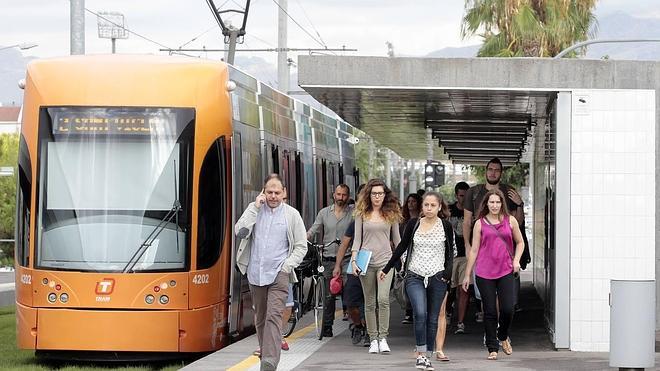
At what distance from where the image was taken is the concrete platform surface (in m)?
12.6

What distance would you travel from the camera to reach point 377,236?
1371 centimetres

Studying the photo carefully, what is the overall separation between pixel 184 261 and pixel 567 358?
3.82 m

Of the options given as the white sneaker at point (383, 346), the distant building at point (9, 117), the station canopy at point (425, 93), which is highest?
the distant building at point (9, 117)

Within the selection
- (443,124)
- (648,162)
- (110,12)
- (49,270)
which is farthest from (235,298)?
(110,12)

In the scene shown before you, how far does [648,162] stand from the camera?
1375 centimetres

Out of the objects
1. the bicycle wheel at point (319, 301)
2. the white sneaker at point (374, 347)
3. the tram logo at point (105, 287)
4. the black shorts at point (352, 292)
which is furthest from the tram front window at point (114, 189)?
the white sneaker at point (374, 347)

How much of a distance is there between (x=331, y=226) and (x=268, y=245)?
390 centimetres

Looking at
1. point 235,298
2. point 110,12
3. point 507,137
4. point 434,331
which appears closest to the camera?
point 434,331

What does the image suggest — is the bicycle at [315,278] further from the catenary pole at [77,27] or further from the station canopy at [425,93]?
the catenary pole at [77,27]

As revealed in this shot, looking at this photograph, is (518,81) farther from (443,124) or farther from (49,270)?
(443,124)

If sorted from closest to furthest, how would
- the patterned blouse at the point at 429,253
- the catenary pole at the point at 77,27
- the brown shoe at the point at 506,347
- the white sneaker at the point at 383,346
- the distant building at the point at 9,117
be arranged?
the patterned blouse at the point at 429,253
the brown shoe at the point at 506,347
the white sneaker at the point at 383,346
the catenary pole at the point at 77,27
the distant building at the point at 9,117

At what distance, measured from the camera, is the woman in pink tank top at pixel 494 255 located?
13.2 metres

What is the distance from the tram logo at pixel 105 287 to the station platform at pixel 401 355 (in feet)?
4.11

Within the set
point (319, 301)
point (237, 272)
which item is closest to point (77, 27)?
point (319, 301)
